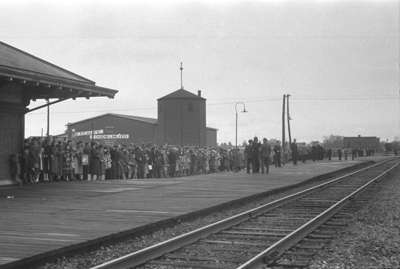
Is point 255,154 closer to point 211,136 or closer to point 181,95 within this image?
point 181,95

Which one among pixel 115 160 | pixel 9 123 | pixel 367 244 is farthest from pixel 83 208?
pixel 115 160

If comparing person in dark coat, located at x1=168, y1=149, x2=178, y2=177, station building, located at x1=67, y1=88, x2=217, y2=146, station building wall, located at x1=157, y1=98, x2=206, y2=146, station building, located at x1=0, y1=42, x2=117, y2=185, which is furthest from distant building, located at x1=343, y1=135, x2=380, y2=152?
station building, located at x1=0, y1=42, x2=117, y2=185

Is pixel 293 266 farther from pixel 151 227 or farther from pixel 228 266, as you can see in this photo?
pixel 151 227

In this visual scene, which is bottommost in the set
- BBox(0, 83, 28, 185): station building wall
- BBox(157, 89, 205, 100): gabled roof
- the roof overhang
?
BBox(0, 83, 28, 185): station building wall

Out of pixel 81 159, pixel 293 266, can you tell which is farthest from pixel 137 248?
pixel 81 159

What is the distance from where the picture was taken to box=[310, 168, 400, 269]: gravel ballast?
751 centimetres

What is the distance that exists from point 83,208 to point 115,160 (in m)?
12.0

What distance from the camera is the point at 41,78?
587 inches

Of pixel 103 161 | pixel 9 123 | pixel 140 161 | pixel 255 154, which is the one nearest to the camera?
pixel 9 123

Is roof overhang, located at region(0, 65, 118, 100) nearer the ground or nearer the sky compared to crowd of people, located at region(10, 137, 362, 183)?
nearer the sky

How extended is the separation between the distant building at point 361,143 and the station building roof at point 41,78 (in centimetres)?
8351

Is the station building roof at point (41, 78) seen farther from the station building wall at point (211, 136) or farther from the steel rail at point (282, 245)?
the station building wall at point (211, 136)

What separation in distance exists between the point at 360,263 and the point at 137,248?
3.18 metres

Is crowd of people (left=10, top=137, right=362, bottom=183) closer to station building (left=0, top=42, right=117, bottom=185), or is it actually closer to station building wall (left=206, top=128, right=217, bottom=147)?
station building (left=0, top=42, right=117, bottom=185)
